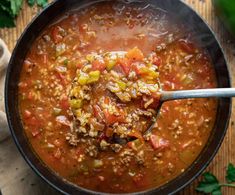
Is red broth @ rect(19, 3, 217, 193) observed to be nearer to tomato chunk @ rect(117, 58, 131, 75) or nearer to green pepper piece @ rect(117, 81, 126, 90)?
tomato chunk @ rect(117, 58, 131, 75)

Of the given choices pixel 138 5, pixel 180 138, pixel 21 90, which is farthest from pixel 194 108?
pixel 21 90

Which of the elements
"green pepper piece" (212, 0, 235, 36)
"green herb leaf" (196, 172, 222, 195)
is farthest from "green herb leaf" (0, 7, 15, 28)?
"green herb leaf" (196, 172, 222, 195)

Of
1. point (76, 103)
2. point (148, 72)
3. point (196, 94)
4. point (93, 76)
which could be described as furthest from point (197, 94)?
point (76, 103)

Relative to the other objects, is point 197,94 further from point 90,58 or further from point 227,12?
point 227,12

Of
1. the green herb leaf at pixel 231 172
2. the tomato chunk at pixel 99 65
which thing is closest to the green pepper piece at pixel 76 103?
the tomato chunk at pixel 99 65

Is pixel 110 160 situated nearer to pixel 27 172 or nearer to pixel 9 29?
pixel 27 172
